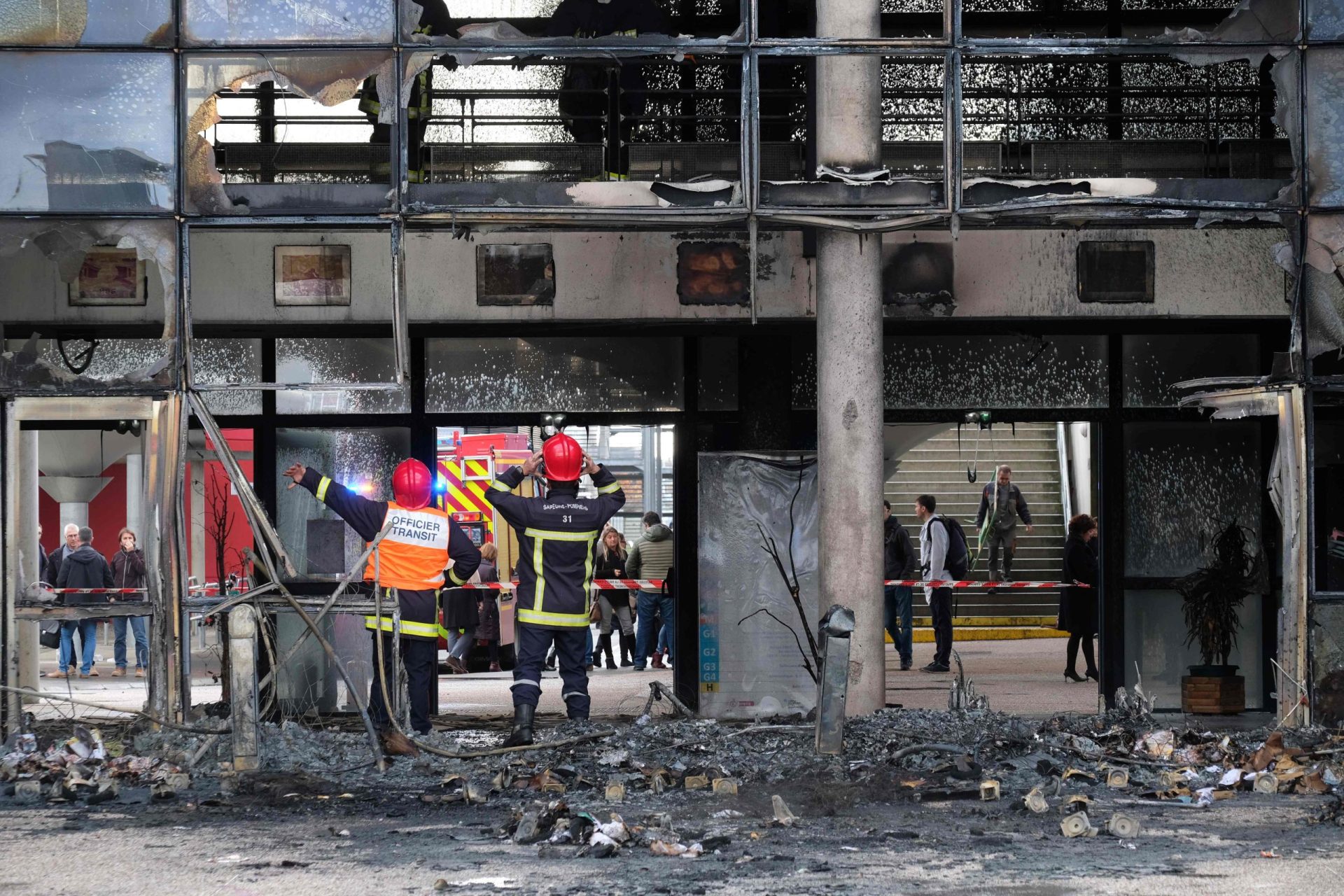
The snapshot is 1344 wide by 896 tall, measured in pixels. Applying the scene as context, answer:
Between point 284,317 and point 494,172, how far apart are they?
83.4 inches

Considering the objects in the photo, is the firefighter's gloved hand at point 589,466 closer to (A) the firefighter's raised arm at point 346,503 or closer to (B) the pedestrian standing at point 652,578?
(A) the firefighter's raised arm at point 346,503

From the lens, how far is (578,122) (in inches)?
534

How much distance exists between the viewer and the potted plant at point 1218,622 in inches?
507

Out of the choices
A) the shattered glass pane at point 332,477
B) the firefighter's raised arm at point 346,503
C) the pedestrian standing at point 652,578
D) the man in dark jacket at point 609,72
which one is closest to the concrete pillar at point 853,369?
the man in dark jacket at point 609,72

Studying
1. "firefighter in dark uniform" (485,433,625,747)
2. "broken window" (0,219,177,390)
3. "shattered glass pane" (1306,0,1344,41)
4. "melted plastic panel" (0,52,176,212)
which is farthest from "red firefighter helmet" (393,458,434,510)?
"shattered glass pane" (1306,0,1344,41)

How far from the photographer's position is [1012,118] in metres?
13.5

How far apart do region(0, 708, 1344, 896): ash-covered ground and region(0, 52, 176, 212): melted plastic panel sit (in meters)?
3.39

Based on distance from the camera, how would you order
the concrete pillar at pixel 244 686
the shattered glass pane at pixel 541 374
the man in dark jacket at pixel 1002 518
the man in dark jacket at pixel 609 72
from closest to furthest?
the concrete pillar at pixel 244 686 → the man in dark jacket at pixel 609 72 → the shattered glass pane at pixel 541 374 → the man in dark jacket at pixel 1002 518

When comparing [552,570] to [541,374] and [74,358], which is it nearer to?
[541,374]

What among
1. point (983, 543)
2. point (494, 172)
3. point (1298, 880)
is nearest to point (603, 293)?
point (494, 172)

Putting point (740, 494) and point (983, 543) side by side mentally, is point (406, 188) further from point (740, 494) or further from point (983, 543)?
point (983, 543)

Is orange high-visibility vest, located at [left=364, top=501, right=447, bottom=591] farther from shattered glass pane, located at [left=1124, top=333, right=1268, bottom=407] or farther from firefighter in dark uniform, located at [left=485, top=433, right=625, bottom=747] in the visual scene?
shattered glass pane, located at [left=1124, top=333, right=1268, bottom=407]

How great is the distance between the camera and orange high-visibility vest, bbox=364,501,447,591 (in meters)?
10.7

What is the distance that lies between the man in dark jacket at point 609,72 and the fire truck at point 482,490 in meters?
6.46
